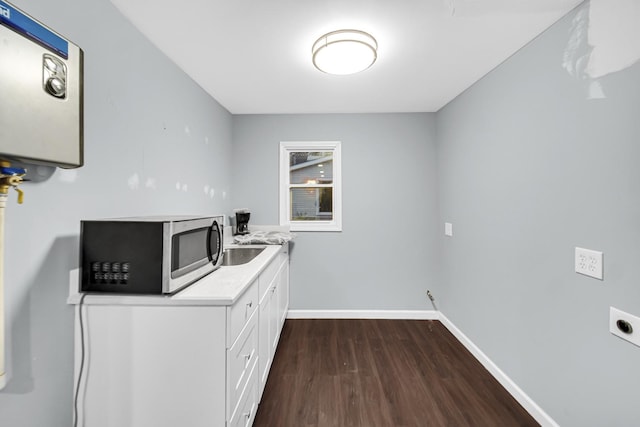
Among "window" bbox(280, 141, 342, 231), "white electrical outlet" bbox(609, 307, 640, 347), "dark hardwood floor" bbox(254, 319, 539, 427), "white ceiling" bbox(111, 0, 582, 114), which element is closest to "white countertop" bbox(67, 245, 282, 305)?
"dark hardwood floor" bbox(254, 319, 539, 427)

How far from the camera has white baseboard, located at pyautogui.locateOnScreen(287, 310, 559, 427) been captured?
170 cm

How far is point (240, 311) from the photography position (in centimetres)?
133

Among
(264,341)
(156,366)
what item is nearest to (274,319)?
(264,341)

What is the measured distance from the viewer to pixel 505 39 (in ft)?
5.57

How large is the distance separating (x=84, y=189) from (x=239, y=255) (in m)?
1.13

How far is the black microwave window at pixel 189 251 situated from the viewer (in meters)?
1.21

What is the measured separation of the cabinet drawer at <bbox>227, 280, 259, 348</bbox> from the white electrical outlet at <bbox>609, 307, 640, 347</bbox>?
176cm

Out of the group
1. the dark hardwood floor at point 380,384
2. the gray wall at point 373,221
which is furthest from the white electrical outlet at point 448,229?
the dark hardwood floor at point 380,384

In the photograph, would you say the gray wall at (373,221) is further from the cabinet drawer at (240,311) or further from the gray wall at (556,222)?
the cabinet drawer at (240,311)

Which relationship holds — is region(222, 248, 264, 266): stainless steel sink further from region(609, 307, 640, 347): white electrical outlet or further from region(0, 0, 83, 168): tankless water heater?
region(609, 307, 640, 347): white electrical outlet

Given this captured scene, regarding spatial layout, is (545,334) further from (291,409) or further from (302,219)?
(302,219)

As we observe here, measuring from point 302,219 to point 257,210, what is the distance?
0.55 m

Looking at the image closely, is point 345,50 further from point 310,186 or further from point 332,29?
point 310,186

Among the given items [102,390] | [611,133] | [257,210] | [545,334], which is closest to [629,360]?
[545,334]
